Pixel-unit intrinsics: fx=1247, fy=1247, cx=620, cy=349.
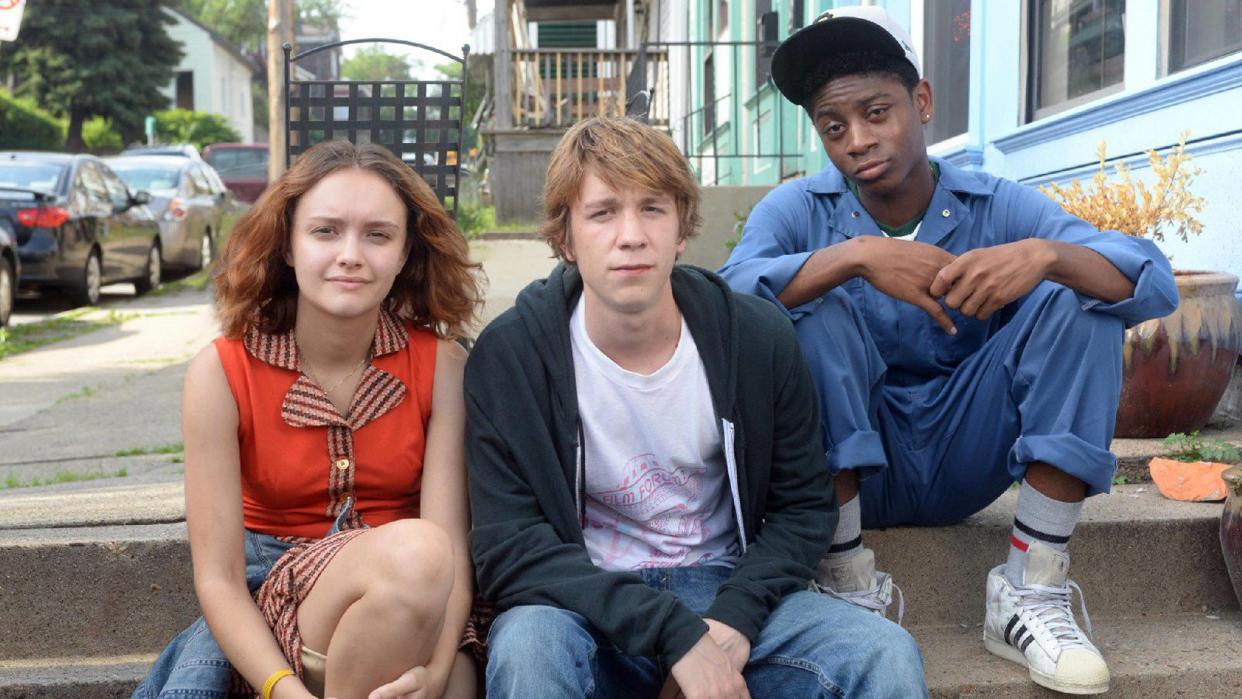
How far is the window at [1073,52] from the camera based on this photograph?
17.3ft

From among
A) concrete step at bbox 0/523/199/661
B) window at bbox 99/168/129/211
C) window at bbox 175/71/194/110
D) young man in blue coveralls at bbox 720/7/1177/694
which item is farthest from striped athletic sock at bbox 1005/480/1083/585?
window at bbox 175/71/194/110

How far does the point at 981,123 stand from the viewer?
6359 mm

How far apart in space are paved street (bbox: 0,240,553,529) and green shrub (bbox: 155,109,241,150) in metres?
32.2

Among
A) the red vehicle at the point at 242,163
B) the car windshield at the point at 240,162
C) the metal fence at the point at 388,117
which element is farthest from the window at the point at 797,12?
the car windshield at the point at 240,162

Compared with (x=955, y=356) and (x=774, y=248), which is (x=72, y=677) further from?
(x=955, y=356)

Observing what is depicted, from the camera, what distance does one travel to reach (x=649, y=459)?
2.53 metres

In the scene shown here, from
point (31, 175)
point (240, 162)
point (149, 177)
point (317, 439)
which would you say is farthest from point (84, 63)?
point (317, 439)

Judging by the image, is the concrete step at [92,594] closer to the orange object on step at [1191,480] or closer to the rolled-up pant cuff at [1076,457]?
the rolled-up pant cuff at [1076,457]

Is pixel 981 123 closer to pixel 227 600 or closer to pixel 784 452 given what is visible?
pixel 784 452

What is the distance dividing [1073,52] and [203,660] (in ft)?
15.6

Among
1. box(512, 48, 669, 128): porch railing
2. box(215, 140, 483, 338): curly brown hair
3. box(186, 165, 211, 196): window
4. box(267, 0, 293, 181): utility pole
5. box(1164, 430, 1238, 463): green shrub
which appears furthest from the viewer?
box(186, 165, 211, 196): window

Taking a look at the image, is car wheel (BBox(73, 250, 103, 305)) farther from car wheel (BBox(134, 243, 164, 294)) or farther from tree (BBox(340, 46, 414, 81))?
tree (BBox(340, 46, 414, 81))

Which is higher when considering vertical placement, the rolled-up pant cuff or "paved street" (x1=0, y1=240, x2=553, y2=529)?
the rolled-up pant cuff

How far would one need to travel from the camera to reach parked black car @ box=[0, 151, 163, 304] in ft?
35.0
